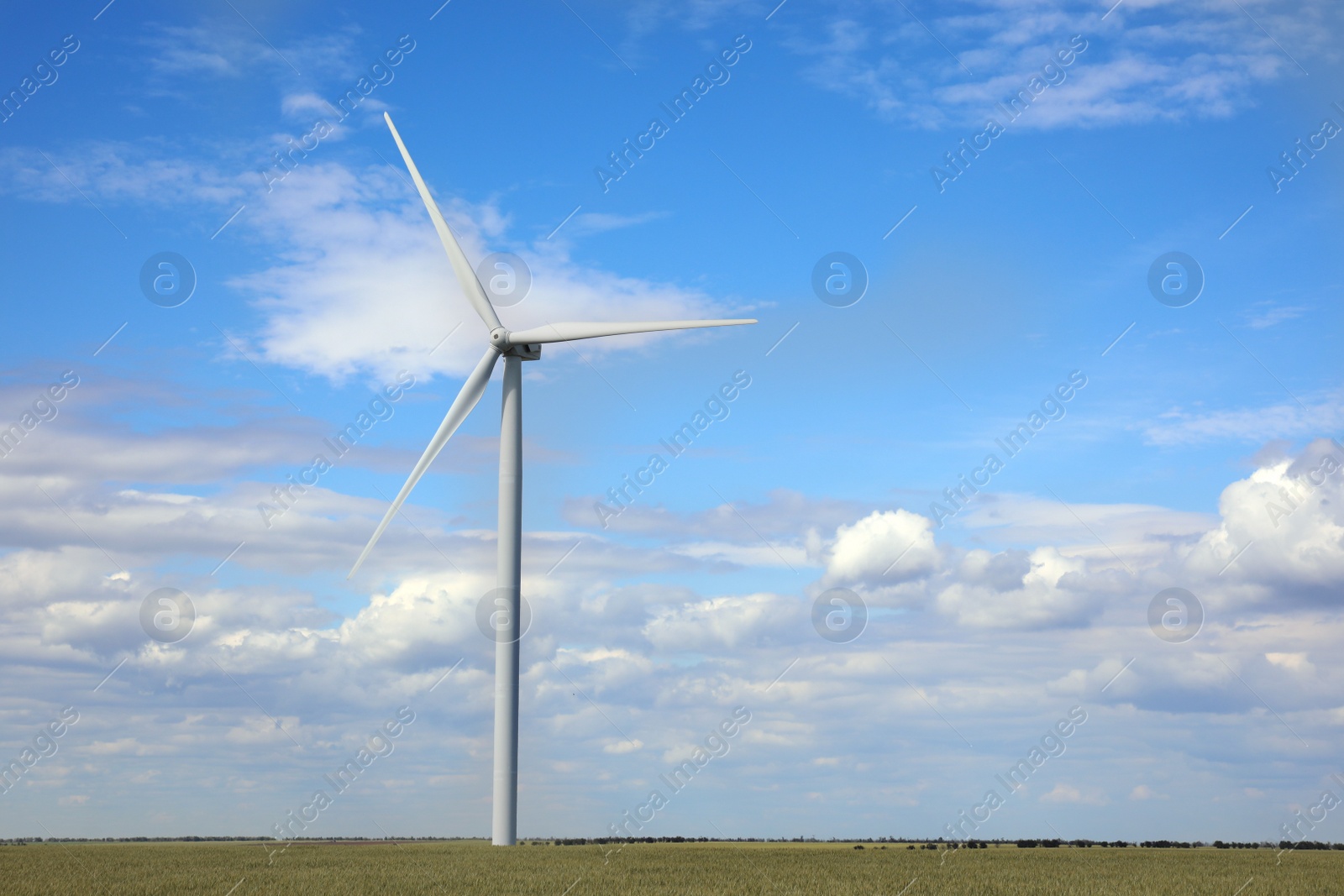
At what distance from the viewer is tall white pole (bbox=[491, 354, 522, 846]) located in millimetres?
49469

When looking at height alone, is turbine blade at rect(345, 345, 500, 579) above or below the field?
above

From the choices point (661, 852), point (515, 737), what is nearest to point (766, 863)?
point (661, 852)

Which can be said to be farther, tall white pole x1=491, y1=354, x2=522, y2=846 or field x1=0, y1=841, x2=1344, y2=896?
tall white pole x1=491, y1=354, x2=522, y2=846

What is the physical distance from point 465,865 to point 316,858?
32.9 ft

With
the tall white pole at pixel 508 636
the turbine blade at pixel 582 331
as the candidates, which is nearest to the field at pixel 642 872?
the tall white pole at pixel 508 636

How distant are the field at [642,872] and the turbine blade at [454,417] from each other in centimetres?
1462

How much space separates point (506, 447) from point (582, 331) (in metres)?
6.43

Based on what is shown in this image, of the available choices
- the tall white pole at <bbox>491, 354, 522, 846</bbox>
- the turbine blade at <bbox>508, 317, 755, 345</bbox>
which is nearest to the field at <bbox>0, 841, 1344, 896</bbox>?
the tall white pole at <bbox>491, 354, 522, 846</bbox>

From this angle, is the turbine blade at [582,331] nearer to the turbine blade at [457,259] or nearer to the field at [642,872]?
the turbine blade at [457,259]

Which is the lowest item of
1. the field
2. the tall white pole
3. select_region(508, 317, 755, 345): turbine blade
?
the field

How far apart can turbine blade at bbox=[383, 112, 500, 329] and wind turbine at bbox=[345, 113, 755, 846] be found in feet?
0.13

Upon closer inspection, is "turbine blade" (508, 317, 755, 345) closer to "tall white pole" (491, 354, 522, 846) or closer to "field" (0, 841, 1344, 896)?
"tall white pole" (491, 354, 522, 846)

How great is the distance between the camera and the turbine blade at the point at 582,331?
5191 cm

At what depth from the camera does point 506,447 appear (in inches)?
2068
